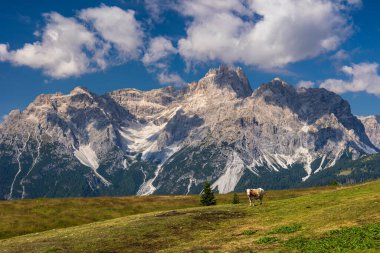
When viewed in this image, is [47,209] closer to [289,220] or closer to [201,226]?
[201,226]

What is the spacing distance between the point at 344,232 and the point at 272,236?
611 cm

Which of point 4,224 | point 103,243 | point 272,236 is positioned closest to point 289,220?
point 272,236

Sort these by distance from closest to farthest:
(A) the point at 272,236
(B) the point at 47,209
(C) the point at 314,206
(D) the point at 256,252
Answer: (D) the point at 256,252 < (A) the point at 272,236 < (C) the point at 314,206 < (B) the point at 47,209

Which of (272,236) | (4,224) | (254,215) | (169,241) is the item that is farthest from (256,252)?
(4,224)

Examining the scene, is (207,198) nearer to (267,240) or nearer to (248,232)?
(248,232)

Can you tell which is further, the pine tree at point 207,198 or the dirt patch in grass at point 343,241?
the pine tree at point 207,198

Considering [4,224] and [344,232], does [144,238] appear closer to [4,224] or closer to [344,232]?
[344,232]

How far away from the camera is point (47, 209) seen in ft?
320

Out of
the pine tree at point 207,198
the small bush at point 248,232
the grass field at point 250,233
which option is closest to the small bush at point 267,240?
the grass field at point 250,233

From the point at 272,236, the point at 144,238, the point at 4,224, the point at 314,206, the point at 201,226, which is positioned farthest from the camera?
the point at 4,224

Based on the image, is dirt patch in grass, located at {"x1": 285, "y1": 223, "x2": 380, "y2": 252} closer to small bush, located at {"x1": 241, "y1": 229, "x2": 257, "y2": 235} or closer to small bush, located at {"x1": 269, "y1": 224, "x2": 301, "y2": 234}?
small bush, located at {"x1": 269, "y1": 224, "x2": 301, "y2": 234}

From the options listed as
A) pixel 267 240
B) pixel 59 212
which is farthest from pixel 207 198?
pixel 267 240

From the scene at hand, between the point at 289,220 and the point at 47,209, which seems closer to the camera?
the point at 289,220

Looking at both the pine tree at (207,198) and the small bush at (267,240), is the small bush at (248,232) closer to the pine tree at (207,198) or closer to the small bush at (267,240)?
the small bush at (267,240)
